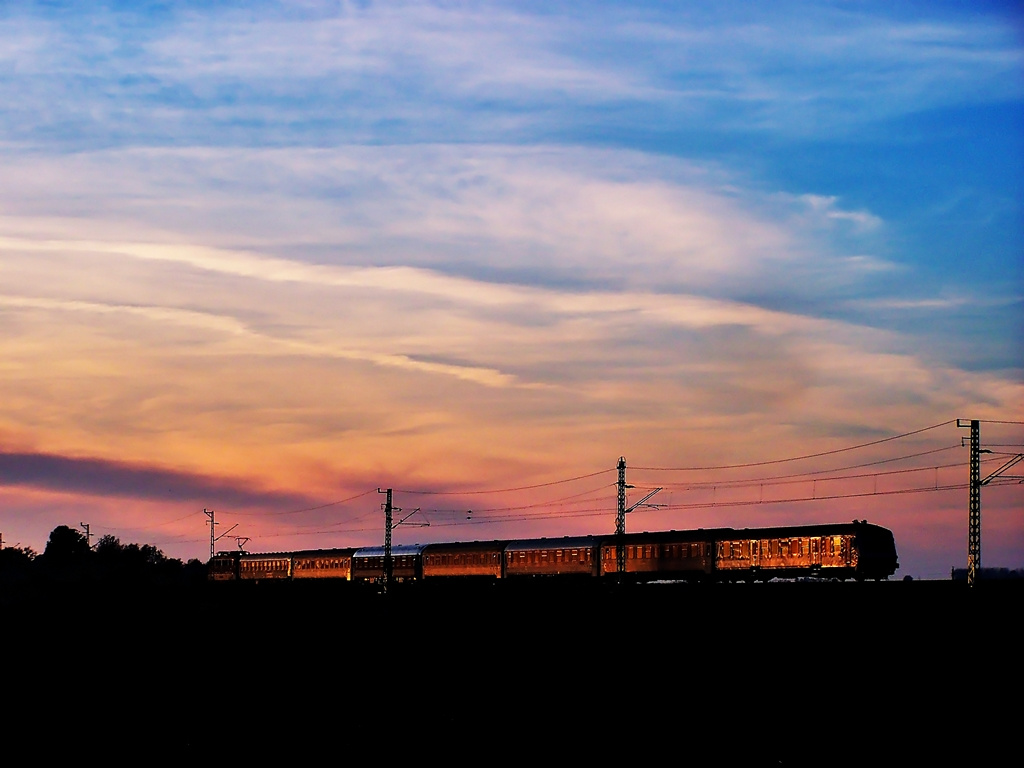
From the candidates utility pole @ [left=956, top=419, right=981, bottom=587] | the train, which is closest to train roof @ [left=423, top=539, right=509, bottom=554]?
the train

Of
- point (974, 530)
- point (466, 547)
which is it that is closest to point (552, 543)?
point (466, 547)

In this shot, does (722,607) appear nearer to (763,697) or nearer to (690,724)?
(763,697)

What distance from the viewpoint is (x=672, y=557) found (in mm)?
82375

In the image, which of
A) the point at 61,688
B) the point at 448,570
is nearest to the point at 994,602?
the point at 61,688

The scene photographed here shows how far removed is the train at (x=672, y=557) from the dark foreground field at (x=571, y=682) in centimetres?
581

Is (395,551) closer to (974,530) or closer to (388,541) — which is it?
(388,541)

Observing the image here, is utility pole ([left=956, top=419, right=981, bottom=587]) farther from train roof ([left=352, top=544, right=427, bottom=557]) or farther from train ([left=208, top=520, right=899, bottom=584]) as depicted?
train roof ([left=352, top=544, right=427, bottom=557])

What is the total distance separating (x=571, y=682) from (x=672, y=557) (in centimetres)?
2978

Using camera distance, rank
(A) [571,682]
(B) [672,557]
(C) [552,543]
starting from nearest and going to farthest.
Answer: (A) [571,682] → (B) [672,557] → (C) [552,543]

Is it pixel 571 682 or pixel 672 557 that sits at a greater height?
pixel 672 557

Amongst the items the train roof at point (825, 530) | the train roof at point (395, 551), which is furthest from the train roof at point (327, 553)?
the train roof at point (825, 530)

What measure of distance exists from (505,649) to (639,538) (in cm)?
2068

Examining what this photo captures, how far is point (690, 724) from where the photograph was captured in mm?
42500

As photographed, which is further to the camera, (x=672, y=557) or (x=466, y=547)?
(x=466, y=547)
